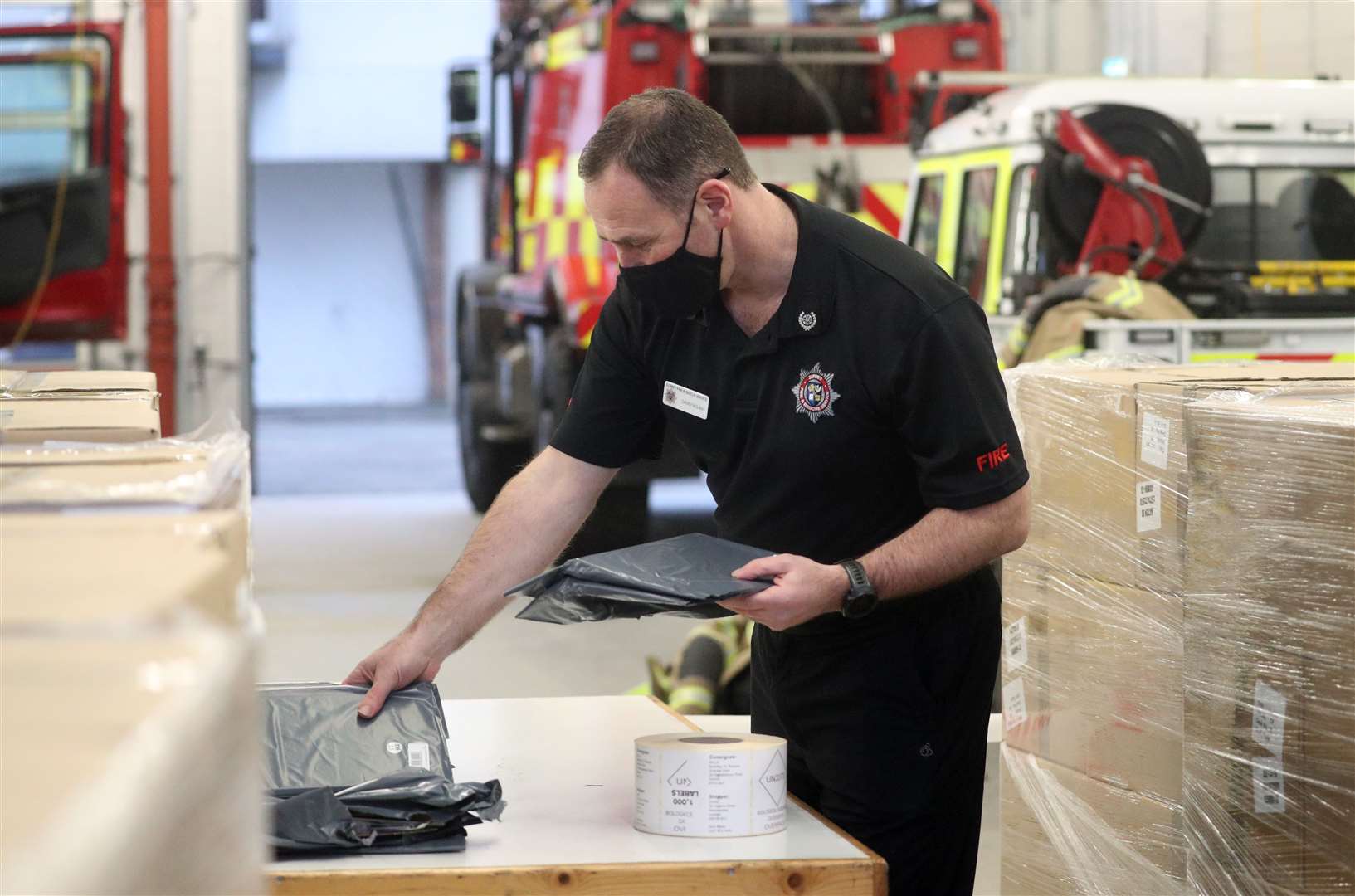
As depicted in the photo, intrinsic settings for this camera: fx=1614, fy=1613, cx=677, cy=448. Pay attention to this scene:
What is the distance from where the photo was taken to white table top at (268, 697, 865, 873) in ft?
5.63

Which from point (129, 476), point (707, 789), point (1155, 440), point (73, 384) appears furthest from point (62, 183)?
point (129, 476)

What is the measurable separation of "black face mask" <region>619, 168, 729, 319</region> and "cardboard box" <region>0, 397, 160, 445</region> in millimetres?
695

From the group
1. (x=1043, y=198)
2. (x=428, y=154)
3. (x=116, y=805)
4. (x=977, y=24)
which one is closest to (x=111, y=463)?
(x=116, y=805)

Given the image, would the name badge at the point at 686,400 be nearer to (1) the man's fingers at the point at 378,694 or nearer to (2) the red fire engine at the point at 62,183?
(1) the man's fingers at the point at 378,694

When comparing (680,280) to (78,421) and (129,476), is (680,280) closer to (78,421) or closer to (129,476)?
(78,421)

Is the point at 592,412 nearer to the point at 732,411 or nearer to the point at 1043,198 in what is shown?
the point at 732,411

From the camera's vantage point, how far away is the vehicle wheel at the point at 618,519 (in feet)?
26.0

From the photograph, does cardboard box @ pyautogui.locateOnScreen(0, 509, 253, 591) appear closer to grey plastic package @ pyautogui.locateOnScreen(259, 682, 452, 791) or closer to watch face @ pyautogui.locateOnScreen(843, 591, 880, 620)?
grey plastic package @ pyautogui.locateOnScreen(259, 682, 452, 791)

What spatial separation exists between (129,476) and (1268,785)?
1.56 m

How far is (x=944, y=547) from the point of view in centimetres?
215

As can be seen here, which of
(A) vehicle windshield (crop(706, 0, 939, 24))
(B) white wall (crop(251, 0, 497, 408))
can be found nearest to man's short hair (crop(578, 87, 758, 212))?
(A) vehicle windshield (crop(706, 0, 939, 24))

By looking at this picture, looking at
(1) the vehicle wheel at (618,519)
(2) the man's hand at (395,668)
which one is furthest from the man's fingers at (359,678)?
(1) the vehicle wheel at (618,519)

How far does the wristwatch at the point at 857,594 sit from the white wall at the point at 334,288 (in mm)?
16636

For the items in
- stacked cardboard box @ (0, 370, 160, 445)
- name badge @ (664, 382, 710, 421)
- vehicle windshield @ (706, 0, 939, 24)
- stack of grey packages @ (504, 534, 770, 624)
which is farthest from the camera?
vehicle windshield @ (706, 0, 939, 24)
